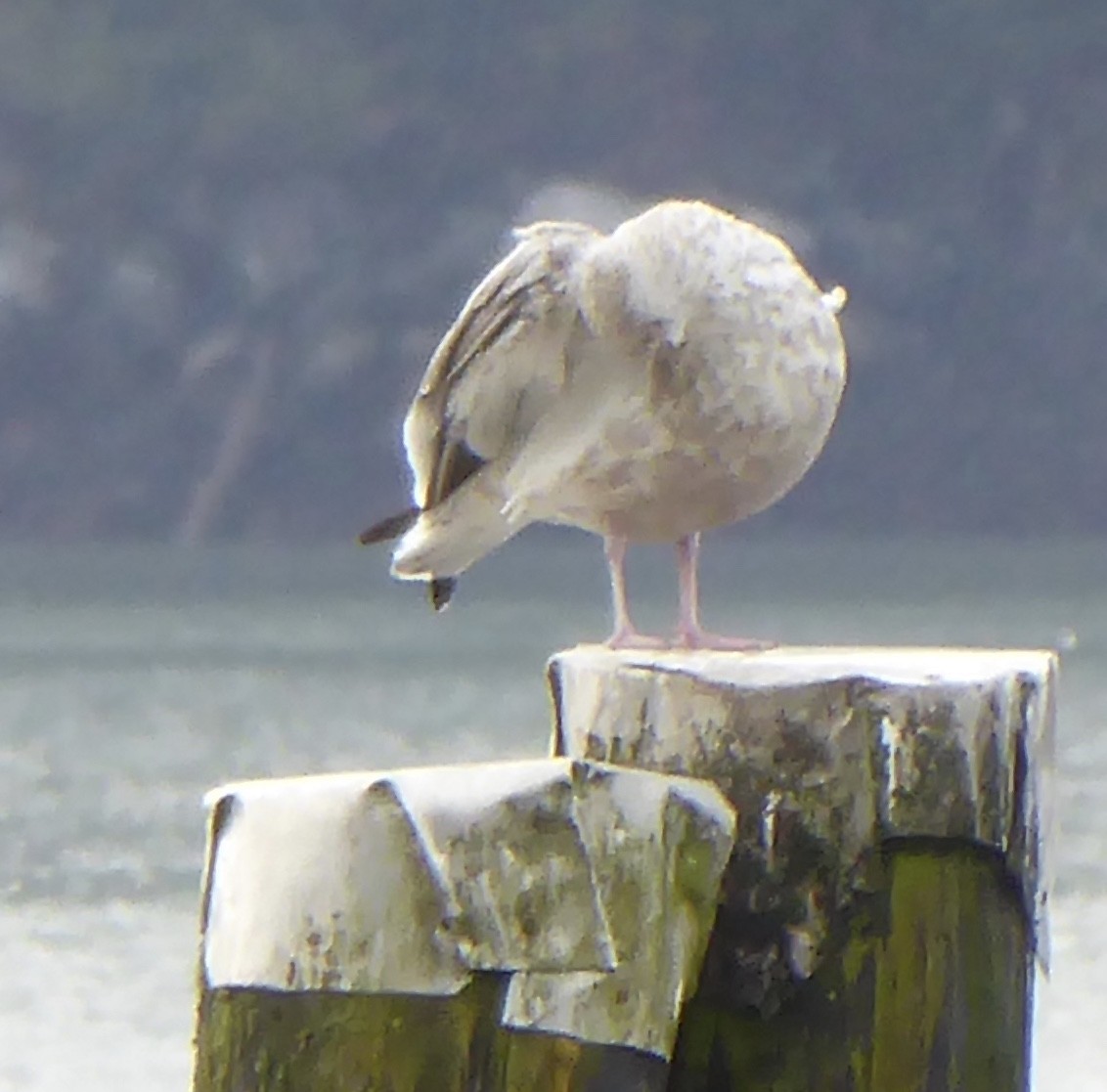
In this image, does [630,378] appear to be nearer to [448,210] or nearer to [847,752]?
[847,752]

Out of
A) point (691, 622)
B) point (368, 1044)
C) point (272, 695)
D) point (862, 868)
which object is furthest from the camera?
point (272, 695)

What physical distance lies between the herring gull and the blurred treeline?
53.3m

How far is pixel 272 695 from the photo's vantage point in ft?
93.5

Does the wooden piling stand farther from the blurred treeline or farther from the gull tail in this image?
the blurred treeline

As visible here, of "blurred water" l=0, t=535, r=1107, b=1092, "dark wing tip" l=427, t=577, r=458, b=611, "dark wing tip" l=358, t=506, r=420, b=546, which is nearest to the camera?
"dark wing tip" l=358, t=506, r=420, b=546

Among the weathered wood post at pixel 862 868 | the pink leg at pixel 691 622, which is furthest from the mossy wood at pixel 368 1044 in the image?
the pink leg at pixel 691 622

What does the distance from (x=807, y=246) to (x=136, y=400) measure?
44.1 ft

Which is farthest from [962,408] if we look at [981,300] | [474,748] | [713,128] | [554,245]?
[554,245]

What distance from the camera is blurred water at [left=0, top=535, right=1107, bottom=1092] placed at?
13398 millimetres

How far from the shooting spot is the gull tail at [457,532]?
4.28 meters

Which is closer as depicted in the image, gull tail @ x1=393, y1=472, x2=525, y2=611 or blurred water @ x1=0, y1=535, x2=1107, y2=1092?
gull tail @ x1=393, y1=472, x2=525, y2=611

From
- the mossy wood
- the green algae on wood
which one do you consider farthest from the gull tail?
the mossy wood

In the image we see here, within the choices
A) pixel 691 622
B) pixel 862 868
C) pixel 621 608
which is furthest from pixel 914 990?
pixel 621 608

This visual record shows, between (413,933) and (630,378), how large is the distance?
3.89 feet
